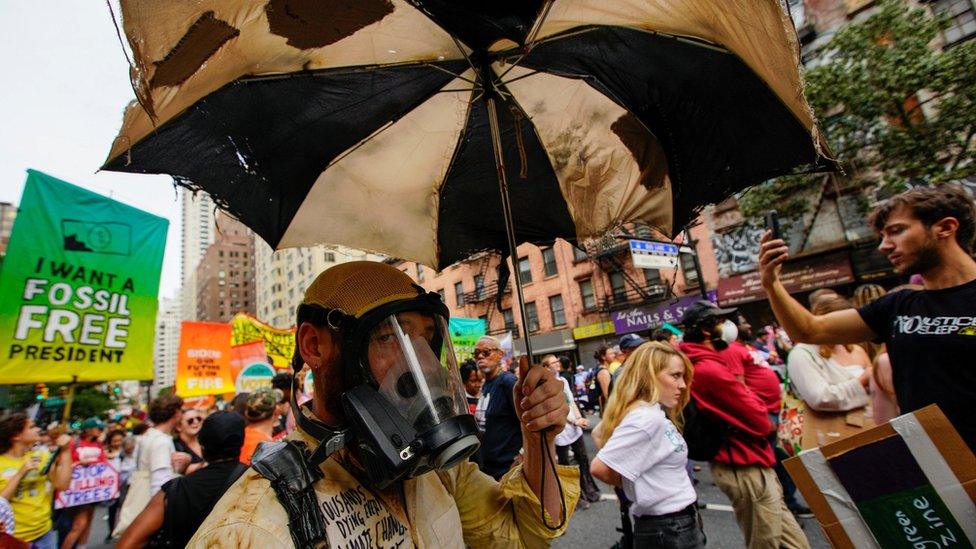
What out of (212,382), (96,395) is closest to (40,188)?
(212,382)

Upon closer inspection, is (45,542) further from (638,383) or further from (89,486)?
(638,383)

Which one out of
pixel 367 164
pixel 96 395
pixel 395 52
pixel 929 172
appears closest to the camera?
pixel 395 52

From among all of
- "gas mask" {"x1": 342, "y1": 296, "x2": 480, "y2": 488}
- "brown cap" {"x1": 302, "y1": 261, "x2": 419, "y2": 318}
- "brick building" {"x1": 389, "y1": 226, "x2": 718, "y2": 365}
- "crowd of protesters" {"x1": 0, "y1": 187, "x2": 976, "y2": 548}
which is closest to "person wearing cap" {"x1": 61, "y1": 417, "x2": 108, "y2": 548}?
"crowd of protesters" {"x1": 0, "y1": 187, "x2": 976, "y2": 548}

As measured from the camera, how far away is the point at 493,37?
1.36m

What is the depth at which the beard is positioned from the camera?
2.09 m

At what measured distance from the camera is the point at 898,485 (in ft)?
5.39

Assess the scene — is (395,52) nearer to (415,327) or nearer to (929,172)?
(415,327)

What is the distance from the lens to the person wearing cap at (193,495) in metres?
2.65

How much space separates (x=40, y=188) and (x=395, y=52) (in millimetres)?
3681

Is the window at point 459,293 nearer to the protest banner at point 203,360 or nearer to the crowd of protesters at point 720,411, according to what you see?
the protest banner at point 203,360

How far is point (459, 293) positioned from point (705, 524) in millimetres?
27925

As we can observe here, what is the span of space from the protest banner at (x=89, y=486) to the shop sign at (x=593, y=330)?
854 inches

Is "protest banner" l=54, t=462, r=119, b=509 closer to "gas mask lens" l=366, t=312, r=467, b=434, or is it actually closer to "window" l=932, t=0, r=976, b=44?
"gas mask lens" l=366, t=312, r=467, b=434

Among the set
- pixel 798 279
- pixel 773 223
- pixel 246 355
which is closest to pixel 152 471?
pixel 773 223
